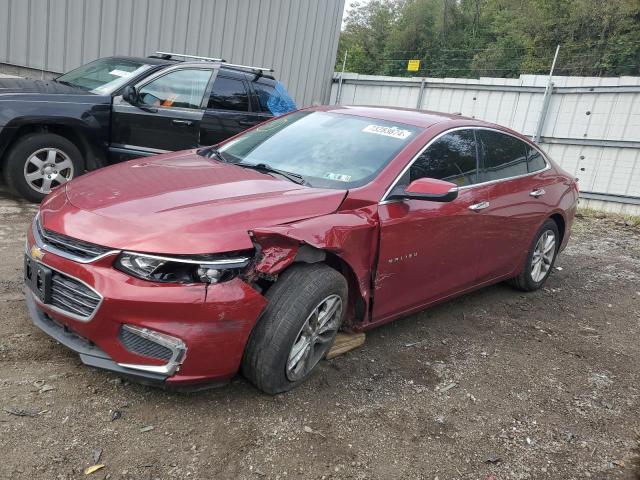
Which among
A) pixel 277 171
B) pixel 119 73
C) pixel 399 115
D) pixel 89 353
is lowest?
pixel 89 353

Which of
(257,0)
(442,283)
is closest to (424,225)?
(442,283)

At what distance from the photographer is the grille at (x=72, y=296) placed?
8.41 ft

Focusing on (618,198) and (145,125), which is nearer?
(145,125)

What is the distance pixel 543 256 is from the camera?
17.4ft

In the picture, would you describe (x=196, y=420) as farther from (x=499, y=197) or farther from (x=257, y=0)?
(x=257, y=0)

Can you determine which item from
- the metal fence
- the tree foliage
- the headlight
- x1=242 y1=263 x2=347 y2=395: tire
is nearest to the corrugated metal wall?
the metal fence

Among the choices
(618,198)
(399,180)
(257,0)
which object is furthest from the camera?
(257,0)

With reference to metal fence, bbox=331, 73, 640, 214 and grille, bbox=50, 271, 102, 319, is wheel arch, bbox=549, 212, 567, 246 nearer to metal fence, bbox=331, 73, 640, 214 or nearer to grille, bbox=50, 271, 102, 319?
grille, bbox=50, 271, 102, 319

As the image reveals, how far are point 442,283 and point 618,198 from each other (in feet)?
27.7

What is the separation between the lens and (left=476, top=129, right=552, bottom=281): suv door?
4289 mm

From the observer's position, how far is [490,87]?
1266 centimetres

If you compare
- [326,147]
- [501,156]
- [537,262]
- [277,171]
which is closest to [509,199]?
[501,156]

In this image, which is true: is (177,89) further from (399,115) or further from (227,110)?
(399,115)

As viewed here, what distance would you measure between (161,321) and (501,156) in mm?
3164
